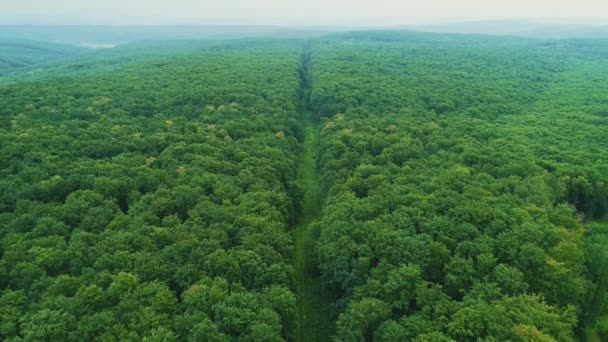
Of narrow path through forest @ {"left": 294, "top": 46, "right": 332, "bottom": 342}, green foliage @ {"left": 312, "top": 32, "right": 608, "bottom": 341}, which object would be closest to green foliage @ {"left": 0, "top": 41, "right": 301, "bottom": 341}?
narrow path through forest @ {"left": 294, "top": 46, "right": 332, "bottom": 342}

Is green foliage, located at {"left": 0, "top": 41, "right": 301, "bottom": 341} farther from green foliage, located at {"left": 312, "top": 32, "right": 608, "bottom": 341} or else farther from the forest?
green foliage, located at {"left": 312, "top": 32, "right": 608, "bottom": 341}

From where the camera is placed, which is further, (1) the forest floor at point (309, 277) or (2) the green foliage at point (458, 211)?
(1) the forest floor at point (309, 277)

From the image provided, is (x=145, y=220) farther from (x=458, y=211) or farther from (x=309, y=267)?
(x=458, y=211)

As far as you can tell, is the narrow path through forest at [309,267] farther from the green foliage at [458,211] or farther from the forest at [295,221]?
the green foliage at [458,211]

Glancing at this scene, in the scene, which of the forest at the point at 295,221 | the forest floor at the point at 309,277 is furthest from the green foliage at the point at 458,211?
the forest floor at the point at 309,277

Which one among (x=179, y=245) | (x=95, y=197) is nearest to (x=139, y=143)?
(x=95, y=197)

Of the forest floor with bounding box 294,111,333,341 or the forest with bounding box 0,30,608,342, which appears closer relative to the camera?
the forest with bounding box 0,30,608,342

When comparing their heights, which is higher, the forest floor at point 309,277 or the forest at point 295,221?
the forest at point 295,221
